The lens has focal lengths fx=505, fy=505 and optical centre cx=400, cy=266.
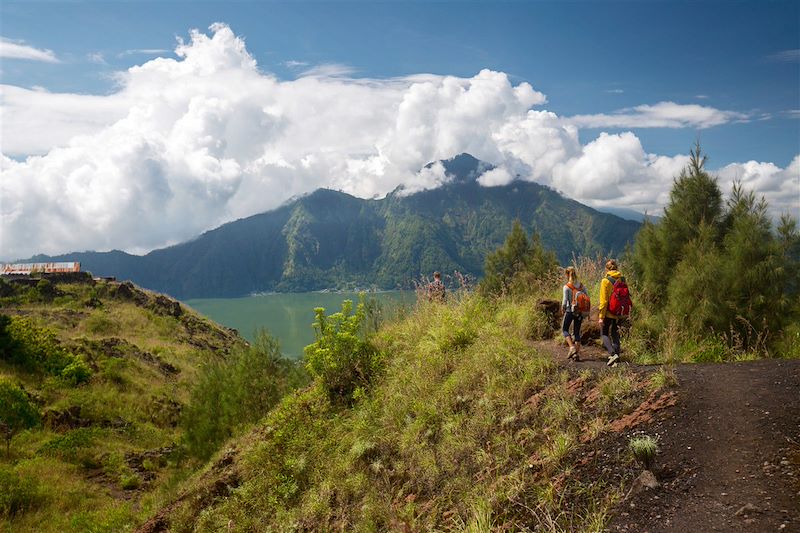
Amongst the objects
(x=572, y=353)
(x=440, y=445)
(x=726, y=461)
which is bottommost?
(x=440, y=445)

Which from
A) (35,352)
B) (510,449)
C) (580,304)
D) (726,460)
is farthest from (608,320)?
(35,352)

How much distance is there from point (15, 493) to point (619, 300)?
65.3 ft

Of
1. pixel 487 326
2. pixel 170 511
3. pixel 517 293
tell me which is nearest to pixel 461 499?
pixel 487 326

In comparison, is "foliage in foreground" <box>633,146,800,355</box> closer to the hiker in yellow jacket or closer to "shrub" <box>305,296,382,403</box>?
the hiker in yellow jacket

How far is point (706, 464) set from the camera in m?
4.82

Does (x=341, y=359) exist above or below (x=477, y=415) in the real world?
above

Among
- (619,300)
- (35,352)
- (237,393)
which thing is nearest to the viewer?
(619,300)

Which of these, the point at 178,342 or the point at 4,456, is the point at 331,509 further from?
the point at 178,342

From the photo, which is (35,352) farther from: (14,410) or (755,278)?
(755,278)

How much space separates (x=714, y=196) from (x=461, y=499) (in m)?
13.5

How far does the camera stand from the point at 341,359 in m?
10.0

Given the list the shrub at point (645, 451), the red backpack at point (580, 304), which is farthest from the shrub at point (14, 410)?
the shrub at point (645, 451)

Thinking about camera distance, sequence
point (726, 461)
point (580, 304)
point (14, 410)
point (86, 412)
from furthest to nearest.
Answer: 1. point (86, 412)
2. point (14, 410)
3. point (580, 304)
4. point (726, 461)

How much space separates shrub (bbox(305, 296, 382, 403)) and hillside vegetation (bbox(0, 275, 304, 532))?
8.00 metres
